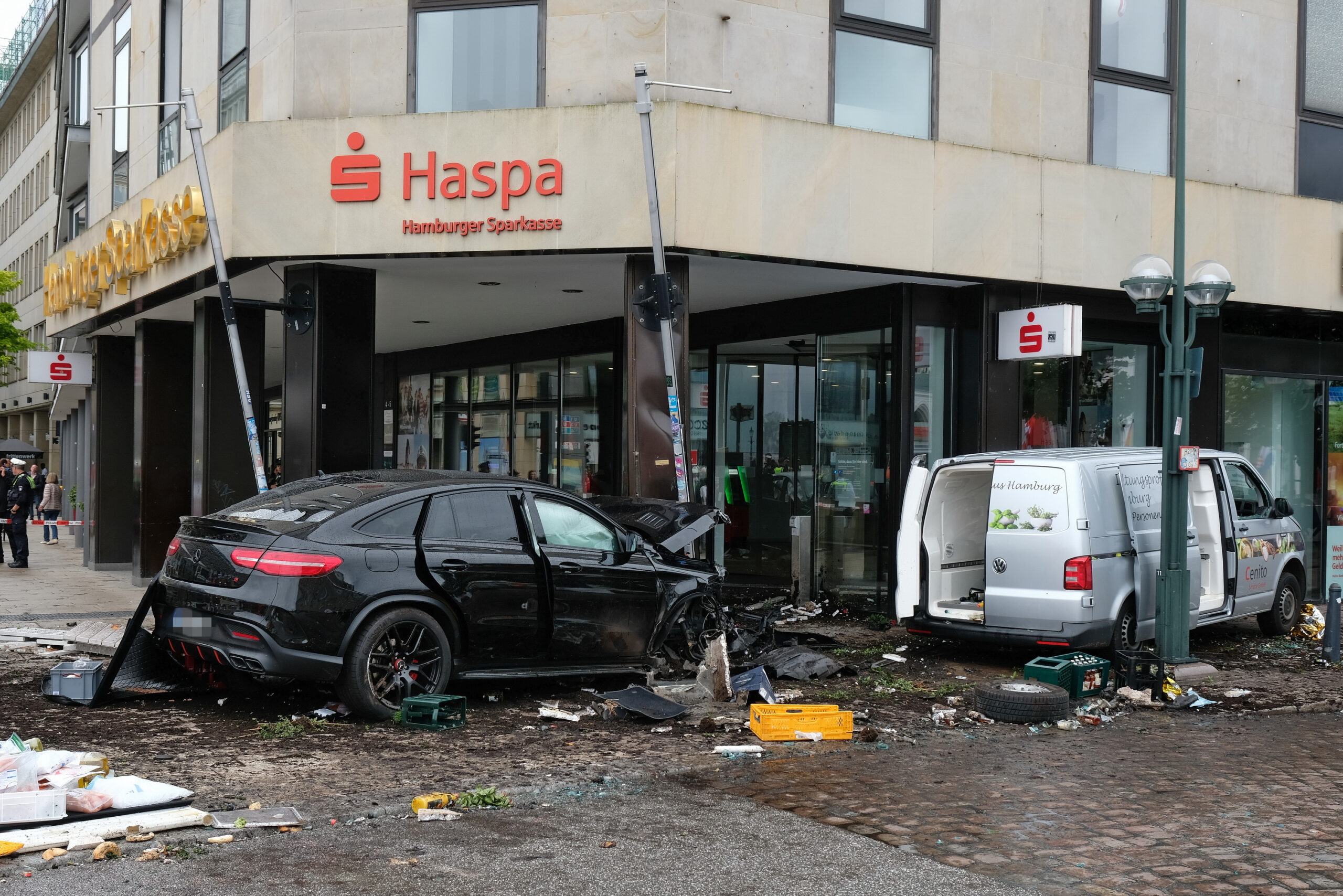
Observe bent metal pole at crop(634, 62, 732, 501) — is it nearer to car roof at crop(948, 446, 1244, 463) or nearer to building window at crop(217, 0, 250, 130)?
car roof at crop(948, 446, 1244, 463)

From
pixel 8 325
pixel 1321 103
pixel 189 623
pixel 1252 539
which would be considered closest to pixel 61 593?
pixel 189 623

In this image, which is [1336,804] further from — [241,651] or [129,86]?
[129,86]

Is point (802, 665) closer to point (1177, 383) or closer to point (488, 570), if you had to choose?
point (488, 570)

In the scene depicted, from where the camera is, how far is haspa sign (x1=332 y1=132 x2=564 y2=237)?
12688 millimetres

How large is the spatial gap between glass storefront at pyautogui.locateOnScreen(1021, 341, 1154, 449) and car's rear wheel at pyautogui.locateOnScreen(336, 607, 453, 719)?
9.08 metres

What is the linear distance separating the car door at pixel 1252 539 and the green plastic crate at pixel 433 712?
25.8 ft

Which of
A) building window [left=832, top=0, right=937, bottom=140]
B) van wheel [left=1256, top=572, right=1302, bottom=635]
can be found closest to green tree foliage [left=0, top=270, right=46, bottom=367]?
building window [left=832, top=0, right=937, bottom=140]

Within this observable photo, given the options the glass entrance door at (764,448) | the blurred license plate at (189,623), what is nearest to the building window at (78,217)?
the glass entrance door at (764,448)

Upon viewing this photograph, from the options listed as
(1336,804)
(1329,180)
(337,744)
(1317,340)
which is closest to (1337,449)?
(1317,340)

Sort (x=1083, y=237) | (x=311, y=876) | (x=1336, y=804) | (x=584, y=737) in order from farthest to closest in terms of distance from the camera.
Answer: (x=1083, y=237) < (x=584, y=737) < (x=1336, y=804) < (x=311, y=876)

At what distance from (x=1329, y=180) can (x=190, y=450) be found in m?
16.2

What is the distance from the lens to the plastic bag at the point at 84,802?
225 inches

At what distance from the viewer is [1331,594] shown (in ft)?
38.4

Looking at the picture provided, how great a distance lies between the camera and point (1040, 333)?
47.4ft
